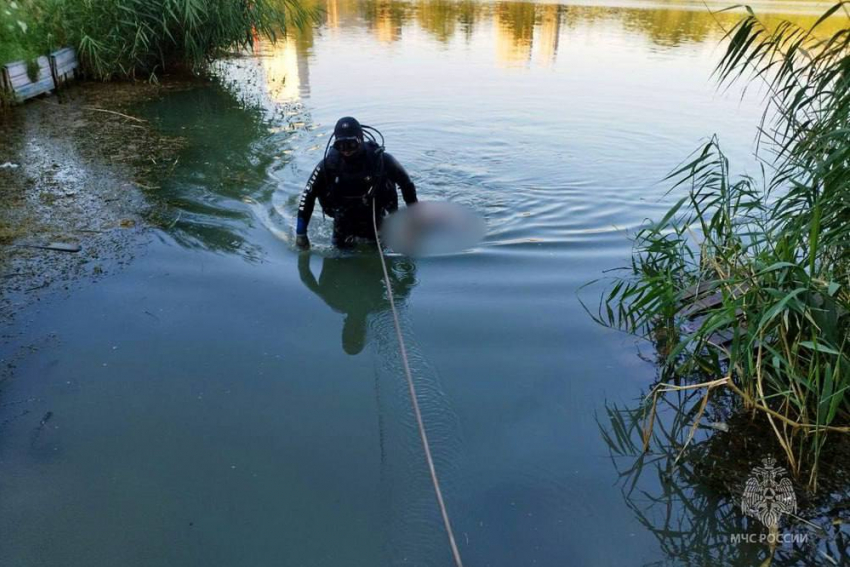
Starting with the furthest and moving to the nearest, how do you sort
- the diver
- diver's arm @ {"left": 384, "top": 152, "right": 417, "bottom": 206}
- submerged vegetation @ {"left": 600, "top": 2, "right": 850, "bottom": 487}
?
diver's arm @ {"left": 384, "top": 152, "right": 417, "bottom": 206}
the diver
submerged vegetation @ {"left": 600, "top": 2, "right": 850, "bottom": 487}

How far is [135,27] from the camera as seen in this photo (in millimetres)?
10062

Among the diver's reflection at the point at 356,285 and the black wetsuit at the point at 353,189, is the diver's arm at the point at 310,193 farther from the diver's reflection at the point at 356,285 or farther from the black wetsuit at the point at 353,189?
the diver's reflection at the point at 356,285

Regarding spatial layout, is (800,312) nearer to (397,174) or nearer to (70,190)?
(397,174)

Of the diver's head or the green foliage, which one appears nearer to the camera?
the diver's head

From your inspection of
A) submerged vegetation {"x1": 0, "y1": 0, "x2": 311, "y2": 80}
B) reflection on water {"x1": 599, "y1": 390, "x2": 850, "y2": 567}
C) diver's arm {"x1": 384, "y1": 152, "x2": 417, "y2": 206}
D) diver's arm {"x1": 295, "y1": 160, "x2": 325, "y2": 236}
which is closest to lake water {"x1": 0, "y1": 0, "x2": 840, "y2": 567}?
reflection on water {"x1": 599, "y1": 390, "x2": 850, "y2": 567}

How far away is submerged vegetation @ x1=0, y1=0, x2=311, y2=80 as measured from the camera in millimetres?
9742

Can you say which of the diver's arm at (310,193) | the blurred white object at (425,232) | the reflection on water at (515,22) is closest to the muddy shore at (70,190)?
the diver's arm at (310,193)

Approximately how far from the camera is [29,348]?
360 cm

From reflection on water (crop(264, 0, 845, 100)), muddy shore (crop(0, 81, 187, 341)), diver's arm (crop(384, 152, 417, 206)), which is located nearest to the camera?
muddy shore (crop(0, 81, 187, 341))

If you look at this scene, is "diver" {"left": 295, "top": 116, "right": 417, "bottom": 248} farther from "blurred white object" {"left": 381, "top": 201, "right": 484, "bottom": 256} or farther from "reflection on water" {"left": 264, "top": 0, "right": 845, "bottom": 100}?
"reflection on water" {"left": 264, "top": 0, "right": 845, "bottom": 100}

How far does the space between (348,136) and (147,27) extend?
7.40m

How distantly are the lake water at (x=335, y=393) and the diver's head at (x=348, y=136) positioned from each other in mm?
921

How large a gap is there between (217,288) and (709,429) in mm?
3250

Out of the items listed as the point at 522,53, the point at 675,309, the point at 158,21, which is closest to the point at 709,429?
the point at 675,309
